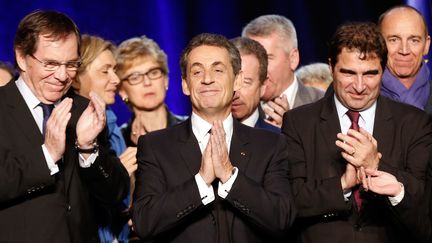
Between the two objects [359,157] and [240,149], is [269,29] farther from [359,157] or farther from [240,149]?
[359,157]

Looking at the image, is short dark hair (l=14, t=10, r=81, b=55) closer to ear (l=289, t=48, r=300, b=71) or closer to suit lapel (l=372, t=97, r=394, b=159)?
suit lapel (l=372, t=97, r=394, b=159)

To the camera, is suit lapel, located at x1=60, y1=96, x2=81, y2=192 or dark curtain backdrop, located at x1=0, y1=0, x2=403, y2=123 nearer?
suit lapel, located at x1=60, y1=96, x2=81, y2=192

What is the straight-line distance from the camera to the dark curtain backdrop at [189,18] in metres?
6.82

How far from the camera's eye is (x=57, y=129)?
3838mm

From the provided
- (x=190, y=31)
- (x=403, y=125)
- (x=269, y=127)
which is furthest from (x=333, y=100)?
(x=190, y=31)

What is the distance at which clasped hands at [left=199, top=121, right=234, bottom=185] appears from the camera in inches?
146

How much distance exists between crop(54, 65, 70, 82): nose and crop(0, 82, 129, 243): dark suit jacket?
19 centimetres

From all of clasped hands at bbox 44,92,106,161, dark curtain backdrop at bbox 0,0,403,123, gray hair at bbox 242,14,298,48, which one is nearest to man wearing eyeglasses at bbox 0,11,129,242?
clasped hands at bbox 44,92,106,161

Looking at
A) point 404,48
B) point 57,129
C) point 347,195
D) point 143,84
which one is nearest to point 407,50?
point 404,48

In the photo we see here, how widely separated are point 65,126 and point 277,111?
1.44 m

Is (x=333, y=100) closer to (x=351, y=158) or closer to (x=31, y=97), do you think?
(x=351, y=158)

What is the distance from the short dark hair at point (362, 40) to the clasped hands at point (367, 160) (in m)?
0.41

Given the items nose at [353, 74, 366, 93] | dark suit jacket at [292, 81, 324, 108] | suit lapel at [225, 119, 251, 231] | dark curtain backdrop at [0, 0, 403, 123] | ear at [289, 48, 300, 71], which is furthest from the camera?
dark curtain backdrop at [0, 0, 403, 123]

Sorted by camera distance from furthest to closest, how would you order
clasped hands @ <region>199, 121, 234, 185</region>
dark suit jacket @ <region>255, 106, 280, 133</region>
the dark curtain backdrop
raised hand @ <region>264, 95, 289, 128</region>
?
1. the dark curtain backdrop
2. raised hand @ <region>264, 95, 289, 128</region>
3. dark suit jacket @ <region>255, 106, 280, 133</region>
4. clasped hands @ <region>199, 121, 234, 185</region>
